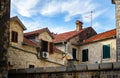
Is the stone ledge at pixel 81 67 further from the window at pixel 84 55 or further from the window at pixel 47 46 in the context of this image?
the window at pixel 84 55

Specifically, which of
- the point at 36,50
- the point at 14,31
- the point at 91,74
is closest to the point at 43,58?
the point at 36,50

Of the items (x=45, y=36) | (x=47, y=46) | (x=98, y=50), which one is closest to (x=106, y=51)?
(x=98, y=50)

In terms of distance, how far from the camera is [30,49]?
23547 mm

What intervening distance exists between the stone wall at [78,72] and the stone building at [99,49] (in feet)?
51.3

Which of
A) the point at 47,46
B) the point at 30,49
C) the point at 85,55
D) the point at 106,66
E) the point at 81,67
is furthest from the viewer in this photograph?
the point at 85,55

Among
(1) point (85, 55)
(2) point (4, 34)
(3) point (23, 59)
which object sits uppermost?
(2) point (4, 34)

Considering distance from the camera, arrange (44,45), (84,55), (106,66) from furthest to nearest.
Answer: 1. (84,55)
2. (44,45)
3. (106,66)

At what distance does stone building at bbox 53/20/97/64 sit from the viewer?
3075 cm

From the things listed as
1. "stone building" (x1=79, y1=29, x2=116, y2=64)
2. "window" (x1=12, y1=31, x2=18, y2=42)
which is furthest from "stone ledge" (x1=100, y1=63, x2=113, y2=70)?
"stone building" (x1=79, y1=29, x2=116, y2=64)

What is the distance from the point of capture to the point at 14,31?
72.8 feet

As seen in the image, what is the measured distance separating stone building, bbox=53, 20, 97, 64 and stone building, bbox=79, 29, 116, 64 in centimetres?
70

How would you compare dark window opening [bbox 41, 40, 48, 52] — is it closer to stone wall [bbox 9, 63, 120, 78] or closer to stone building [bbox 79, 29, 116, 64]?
stone building [bbox 79, 29, 116, 64]

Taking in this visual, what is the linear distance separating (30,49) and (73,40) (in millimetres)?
9105

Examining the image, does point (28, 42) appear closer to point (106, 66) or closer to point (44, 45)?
point (44, 45)
